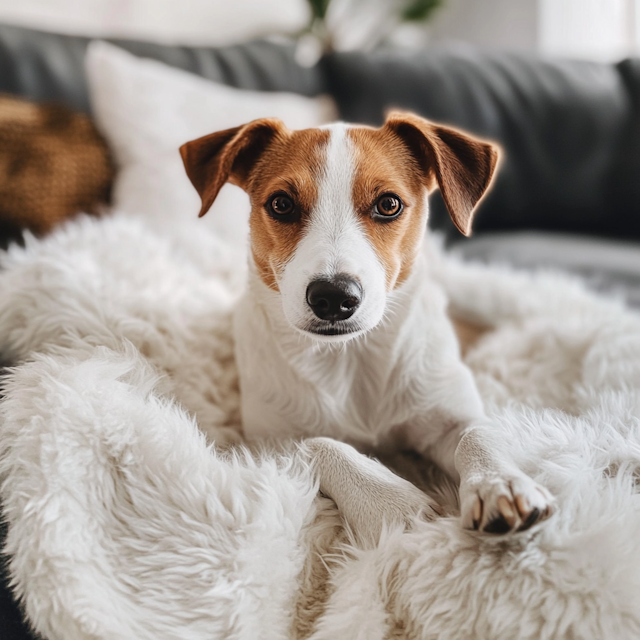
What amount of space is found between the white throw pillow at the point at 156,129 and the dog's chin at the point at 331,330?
Result: 934 millimetres

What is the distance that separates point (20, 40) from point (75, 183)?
24.5 inches

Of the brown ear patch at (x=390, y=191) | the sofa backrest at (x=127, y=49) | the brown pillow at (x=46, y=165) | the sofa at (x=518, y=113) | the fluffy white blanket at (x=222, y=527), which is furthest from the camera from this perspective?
the sofa at (x=518, y=113)

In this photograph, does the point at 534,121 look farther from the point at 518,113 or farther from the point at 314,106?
the point at 314,106

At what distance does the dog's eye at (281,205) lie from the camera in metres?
1.15

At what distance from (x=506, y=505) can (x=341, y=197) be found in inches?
24.5

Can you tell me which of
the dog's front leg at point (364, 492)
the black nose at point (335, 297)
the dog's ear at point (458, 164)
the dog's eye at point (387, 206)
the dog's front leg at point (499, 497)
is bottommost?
the dog's front leg at point (364, 492)

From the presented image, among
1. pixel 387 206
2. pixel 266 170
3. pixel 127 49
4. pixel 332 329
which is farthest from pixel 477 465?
pixel 127 49

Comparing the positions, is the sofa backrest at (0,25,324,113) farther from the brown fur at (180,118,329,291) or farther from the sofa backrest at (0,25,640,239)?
the brown fur at (180,118,329,291)

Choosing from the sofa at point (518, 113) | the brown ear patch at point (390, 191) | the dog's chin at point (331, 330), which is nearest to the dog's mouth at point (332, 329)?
the dog's chin at point (331, 330)

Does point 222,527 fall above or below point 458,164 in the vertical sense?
below

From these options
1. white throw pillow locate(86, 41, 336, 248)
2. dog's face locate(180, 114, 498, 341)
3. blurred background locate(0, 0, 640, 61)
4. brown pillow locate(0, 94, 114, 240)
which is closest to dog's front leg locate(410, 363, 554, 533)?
dog's face locate(180, 114, 498, 341)

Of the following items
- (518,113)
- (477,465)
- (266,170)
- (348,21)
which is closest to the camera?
(477,465)

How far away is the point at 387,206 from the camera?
115cm

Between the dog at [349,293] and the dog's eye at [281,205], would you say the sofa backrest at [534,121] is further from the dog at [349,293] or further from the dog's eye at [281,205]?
the dog's eye at [281,205]
